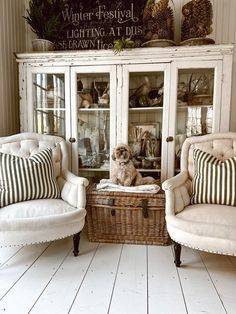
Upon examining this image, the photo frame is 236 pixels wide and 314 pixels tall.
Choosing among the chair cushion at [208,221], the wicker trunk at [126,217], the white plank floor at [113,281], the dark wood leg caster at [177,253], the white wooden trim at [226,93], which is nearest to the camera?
the white plank floor at [113,281]

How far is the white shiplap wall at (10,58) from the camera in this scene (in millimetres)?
2340

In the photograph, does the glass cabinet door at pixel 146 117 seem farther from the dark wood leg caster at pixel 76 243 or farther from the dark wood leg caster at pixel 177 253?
the dark wood leg caster at pixel 76 243

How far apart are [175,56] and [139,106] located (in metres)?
0.52

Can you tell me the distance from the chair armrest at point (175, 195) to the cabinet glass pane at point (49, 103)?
3.83ft

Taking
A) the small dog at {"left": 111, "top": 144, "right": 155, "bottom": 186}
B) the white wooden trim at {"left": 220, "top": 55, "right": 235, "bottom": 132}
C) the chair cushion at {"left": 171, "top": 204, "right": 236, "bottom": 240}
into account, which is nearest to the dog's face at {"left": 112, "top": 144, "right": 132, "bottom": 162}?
the small dog at {"left": 111, "top": 144, "right": 155, "bottom": 186}

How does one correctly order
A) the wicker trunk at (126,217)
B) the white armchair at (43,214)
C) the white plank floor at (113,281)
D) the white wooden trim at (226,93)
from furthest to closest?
the white wooden trim at (226,93) → the wicker trunk at (126,217) → the white armchair at (43,214) → the white plank floor at (113,281)

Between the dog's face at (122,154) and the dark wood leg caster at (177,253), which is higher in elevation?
the dog's face at (122,154)

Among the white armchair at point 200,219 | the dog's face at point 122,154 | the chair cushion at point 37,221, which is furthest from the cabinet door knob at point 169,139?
the chair cushion at point 37,221

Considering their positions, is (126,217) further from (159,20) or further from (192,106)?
(159,20)

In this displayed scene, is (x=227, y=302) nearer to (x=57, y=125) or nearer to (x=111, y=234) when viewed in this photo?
(x=111, y=234)

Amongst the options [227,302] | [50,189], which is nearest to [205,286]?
[227,302]

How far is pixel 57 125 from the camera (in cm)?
242

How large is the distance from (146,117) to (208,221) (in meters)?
1.14

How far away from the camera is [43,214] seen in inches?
66.2
